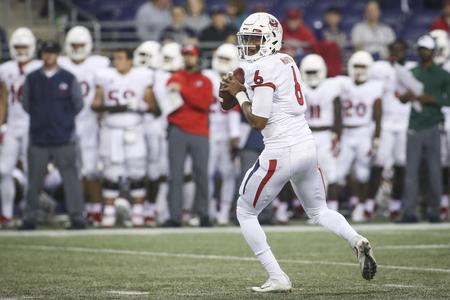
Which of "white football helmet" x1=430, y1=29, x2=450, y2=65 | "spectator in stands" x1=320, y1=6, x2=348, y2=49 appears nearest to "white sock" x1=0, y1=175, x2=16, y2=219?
"white football helmet" x1=430, y1=29, x2=450, y2=65

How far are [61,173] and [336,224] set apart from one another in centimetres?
684

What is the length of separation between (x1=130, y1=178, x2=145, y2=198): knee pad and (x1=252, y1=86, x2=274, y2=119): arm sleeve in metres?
7.37

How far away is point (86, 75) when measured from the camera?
622 inches

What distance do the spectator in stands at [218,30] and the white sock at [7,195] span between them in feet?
14.8

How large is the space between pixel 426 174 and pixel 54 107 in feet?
16.7

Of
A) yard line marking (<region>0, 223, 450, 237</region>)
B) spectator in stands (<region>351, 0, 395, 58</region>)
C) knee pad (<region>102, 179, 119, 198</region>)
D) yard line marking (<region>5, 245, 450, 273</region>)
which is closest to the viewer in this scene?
yard line marking (<region>5, 245, 450, 273</region>)

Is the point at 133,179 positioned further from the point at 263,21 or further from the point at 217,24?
the point at 263,21

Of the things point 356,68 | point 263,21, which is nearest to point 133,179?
point 356,68

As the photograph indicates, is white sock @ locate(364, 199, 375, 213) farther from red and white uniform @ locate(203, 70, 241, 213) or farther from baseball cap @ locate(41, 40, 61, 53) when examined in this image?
baseball cap @ locate(41, 40, 61, 53)

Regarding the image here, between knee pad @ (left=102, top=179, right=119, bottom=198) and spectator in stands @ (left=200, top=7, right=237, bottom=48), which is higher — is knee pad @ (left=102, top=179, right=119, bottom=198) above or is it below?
below

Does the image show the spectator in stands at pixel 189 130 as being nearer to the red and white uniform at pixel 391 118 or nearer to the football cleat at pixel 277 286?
the red and white uniform at pixel 391 118

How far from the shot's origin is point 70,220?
47.7 ft

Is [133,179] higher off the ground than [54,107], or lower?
lower

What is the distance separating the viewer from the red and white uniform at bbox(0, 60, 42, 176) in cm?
1512
